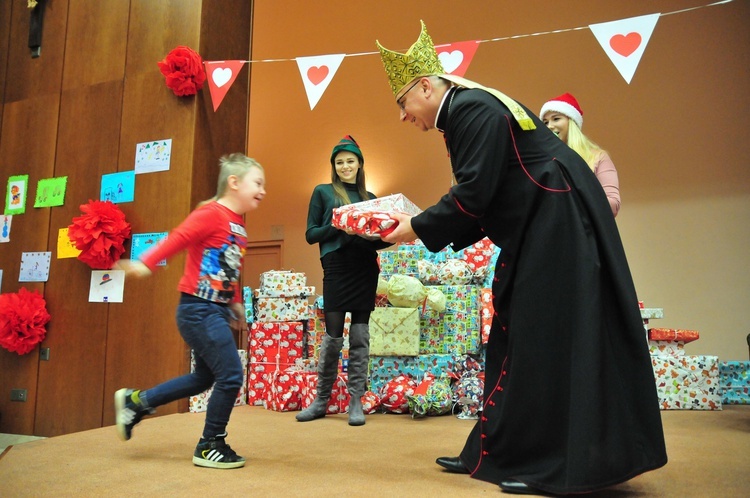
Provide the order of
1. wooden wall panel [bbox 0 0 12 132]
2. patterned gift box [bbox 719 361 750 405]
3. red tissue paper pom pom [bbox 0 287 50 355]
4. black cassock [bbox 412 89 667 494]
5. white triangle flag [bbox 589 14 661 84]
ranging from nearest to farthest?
black cassock [bbox 412 89 667 494] < white triangle flag [bbox 589 14 661 84] < red tissue paper pom pom [bbox 0 287 50 355] < patterned gift box [bbox 719 361 750 405] < wooden wall panel [bbox 0 0 12 132]

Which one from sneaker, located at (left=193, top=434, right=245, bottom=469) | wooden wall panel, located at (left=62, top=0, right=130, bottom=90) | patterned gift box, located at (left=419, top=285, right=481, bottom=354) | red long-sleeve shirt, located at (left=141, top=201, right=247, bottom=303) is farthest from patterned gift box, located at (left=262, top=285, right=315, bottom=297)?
sneaker, located at (left=193, top=434, right=245, bottom=469)

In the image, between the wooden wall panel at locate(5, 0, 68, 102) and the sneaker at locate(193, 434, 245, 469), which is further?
the wooden wall panel at locate(5, 0, 68, 102)

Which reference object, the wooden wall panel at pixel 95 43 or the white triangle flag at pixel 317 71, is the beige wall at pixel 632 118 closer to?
the white triangle flag at pixel 317 71

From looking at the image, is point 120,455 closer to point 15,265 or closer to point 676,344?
point 15,265

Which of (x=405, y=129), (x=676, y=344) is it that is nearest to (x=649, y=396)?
(x=676, y=344)

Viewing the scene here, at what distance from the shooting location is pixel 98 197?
384 cm

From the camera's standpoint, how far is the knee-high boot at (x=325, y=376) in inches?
119

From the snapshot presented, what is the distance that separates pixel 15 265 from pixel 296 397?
233cm

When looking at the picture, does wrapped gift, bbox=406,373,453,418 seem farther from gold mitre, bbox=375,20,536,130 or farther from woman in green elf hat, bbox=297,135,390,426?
gold mitre, bbox=375,20,536,130

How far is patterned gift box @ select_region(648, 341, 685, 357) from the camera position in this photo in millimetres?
3861

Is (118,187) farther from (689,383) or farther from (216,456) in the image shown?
(689,383)

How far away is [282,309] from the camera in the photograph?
394 cm

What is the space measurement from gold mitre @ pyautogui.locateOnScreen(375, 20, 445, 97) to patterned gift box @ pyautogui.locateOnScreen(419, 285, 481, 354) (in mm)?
2003

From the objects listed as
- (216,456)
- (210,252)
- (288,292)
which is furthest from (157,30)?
(216,456)
